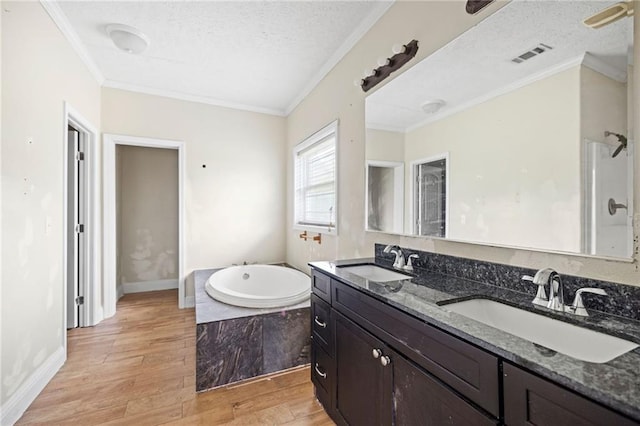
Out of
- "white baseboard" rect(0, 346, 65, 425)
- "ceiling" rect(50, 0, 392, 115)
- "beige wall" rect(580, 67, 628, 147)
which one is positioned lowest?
"white baseboard" rect(0, 346, 65, 425)

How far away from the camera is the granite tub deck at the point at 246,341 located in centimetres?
200

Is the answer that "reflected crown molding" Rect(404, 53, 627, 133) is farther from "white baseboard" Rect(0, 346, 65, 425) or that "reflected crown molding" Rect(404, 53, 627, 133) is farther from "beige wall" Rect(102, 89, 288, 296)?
"white baseboard" Rect(0, 346, 65, 425)

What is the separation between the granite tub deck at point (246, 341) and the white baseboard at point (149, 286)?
2380 millimetres

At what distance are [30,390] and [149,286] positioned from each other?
254 centimetres

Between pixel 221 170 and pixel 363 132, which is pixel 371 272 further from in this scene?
pixel 221 170

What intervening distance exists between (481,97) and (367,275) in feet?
3.85

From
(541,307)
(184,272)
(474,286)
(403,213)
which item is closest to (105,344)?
(184,272)

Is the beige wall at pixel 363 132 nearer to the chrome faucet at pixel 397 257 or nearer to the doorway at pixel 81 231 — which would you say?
the chrome faucet at pixel 397 257

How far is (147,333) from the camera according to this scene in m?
2.87

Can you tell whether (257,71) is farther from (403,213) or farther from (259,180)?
(403,213)

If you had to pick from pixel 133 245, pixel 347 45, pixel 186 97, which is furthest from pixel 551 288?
pixel 133 245

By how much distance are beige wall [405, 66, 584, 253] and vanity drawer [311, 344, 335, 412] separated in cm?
100

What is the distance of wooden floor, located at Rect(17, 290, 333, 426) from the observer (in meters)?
1.72

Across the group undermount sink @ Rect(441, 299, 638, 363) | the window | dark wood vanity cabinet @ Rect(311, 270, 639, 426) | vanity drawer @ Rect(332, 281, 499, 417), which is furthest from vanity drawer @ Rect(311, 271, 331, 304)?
the window
